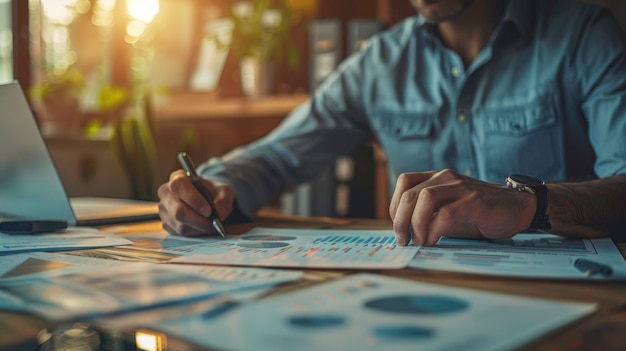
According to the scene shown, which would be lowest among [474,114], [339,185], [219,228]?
[339,185]

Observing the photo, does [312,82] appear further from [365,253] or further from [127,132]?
[365,253]

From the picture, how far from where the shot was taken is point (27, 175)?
3.00 ft

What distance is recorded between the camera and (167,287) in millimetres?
459

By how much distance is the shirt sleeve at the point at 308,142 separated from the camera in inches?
46.6

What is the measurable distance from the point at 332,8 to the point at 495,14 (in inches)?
46.4

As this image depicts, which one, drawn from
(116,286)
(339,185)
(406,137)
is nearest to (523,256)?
(116,286)

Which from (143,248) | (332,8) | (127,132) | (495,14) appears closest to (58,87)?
(127,132)

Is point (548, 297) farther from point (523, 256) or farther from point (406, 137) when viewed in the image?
point (406, 137)

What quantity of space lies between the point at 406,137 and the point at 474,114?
A: 0.52ft

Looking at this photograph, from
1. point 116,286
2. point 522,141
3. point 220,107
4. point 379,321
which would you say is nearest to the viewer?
point 379,321

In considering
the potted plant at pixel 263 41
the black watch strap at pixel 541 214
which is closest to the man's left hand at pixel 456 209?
the black watch strap at pixel 541 214

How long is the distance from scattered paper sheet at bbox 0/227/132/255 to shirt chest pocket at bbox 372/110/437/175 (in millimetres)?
710

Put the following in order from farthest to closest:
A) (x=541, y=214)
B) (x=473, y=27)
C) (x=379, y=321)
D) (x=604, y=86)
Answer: (x=473, y=27), (x=604, y=86), (x=541, y=214), (x=379, y=321)

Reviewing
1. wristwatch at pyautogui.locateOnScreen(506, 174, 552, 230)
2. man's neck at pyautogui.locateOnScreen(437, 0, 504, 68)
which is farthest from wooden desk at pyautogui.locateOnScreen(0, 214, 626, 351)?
man's neck at pyautogui.locateOnScreen(437, 0, 504, 68)
